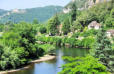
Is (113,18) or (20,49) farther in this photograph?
(113,18)

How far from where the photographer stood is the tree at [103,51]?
38281 mm

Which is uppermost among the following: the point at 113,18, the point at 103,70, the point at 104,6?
the point at 104,6

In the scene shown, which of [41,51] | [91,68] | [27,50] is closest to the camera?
[91,68]

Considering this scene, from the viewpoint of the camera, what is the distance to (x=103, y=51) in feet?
128

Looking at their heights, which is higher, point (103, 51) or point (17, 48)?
point (17, 48)

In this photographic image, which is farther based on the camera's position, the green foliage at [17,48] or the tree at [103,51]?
the green foliage at [17,48]

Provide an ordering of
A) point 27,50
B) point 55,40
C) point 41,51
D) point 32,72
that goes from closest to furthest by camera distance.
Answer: point 32,72 < point 27,50 < point 41,51 < point 55,40

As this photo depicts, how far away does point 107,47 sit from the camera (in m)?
38.8

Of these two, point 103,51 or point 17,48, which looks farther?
point 17,48

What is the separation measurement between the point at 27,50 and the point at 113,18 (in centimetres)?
5852

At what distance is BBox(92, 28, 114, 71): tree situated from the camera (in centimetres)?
3828

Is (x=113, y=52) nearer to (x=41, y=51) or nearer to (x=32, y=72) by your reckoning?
(x=32, y=72)

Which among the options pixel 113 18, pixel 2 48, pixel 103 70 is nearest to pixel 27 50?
pixel 2 48

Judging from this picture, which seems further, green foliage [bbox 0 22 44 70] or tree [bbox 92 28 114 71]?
green foliage [bbox 0 22 44 70]
